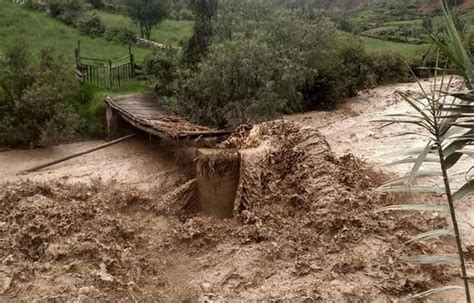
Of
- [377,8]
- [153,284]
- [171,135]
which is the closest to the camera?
[153,284]

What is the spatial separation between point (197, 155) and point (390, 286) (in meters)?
4.31

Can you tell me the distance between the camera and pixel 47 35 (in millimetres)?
23812

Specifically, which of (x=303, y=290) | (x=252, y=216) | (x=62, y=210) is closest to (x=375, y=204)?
(x=252, y=216)

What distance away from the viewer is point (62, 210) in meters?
9.66

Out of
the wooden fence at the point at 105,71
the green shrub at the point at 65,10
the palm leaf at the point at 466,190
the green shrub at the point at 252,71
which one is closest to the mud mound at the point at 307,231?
the green shrub at the point at 252,71

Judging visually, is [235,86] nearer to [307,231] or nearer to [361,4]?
[307,231]

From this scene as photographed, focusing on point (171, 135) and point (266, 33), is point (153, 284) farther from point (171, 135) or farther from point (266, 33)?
point (266, 33)

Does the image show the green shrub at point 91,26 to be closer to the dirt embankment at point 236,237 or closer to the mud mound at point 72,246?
the dirt embankment at point 236,237

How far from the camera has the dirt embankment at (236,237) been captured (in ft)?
24.5

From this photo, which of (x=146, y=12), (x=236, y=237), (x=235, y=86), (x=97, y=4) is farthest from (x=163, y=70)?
(x=97, y=4)

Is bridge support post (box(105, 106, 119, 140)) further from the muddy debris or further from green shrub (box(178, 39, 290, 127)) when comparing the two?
the muddy debris

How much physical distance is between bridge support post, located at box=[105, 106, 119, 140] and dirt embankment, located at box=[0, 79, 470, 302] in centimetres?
328

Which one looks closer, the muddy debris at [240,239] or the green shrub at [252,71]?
the muddy debris at [240,239]

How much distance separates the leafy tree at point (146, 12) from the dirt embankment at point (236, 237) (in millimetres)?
16482
